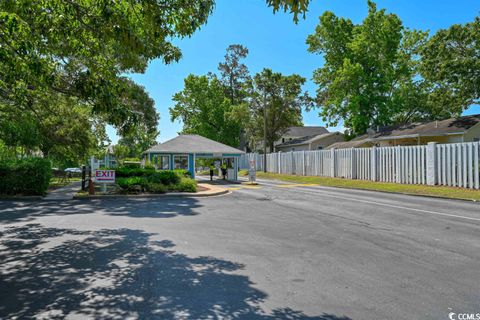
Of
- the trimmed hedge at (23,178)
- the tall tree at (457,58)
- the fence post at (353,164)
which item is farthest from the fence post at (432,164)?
the trimmed hedge at (23,178)

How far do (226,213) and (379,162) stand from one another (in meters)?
14.6

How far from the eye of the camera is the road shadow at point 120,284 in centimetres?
399

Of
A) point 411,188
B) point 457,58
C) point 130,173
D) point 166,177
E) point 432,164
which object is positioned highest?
point 457,58

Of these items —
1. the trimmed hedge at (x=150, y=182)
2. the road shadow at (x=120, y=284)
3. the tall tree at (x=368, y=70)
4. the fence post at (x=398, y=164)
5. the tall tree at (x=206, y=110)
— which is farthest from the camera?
the tall tree at (x=206, y=110)

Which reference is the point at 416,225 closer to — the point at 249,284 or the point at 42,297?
the point at 249,284

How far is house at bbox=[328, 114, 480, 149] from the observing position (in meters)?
28.0

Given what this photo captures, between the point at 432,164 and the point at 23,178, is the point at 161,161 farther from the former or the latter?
the point at 432,164

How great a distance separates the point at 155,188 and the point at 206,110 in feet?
144

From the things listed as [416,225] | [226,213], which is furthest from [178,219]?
[416,225]

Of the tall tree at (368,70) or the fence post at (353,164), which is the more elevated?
the tall tree at (368,70)

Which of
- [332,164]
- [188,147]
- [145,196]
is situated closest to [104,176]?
[145,196]

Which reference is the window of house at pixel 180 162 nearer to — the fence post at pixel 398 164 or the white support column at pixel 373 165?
the white support column at pixel 373 165

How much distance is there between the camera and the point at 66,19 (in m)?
6.72

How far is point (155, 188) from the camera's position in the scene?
1820 centimetres
